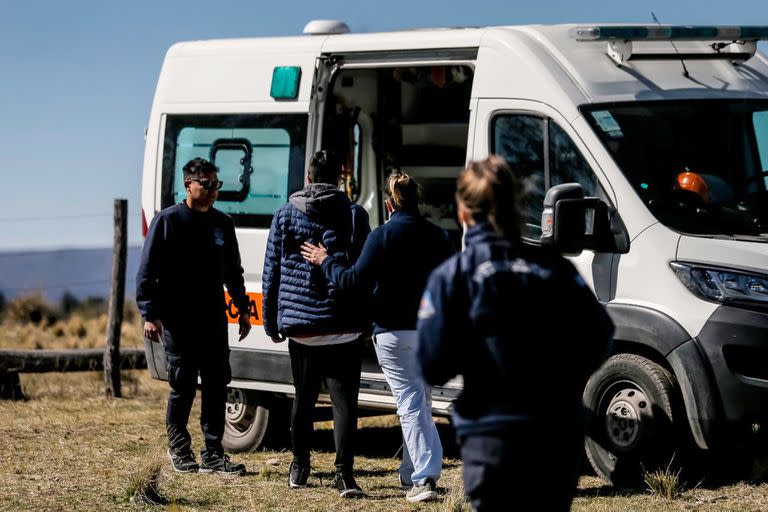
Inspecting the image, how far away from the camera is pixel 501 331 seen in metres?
4.36

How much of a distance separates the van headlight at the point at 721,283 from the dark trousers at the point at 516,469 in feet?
10.6

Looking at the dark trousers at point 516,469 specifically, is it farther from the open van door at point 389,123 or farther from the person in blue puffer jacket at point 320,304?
the open van door at point 389,123

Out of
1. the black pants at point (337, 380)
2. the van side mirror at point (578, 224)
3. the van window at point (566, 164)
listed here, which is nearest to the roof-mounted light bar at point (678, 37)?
the van window at point (566, 164)

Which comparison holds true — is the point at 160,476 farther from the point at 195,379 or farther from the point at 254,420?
the point at 254,420

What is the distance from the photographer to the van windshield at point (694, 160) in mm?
7820

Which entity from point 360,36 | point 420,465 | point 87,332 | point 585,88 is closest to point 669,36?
point 585,88

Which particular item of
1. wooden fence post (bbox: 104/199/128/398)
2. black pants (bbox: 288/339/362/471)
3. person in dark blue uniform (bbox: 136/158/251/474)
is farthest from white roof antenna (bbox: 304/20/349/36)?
wooden fence post (bbox: 104/199/128/398)

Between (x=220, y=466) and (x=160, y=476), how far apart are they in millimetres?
713

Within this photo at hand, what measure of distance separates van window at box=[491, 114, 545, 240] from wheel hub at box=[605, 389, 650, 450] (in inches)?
40.5

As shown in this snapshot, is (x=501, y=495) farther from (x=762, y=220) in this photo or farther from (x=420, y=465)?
(x=762, y=220)

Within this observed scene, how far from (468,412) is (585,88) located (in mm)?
4016

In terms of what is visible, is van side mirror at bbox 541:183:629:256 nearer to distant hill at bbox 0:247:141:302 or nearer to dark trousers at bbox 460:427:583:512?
dark trousers at bbox 460:427:583:512

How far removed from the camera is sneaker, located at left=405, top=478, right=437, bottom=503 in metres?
7.64

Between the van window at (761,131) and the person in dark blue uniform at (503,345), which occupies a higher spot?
the van window at (761,131)
